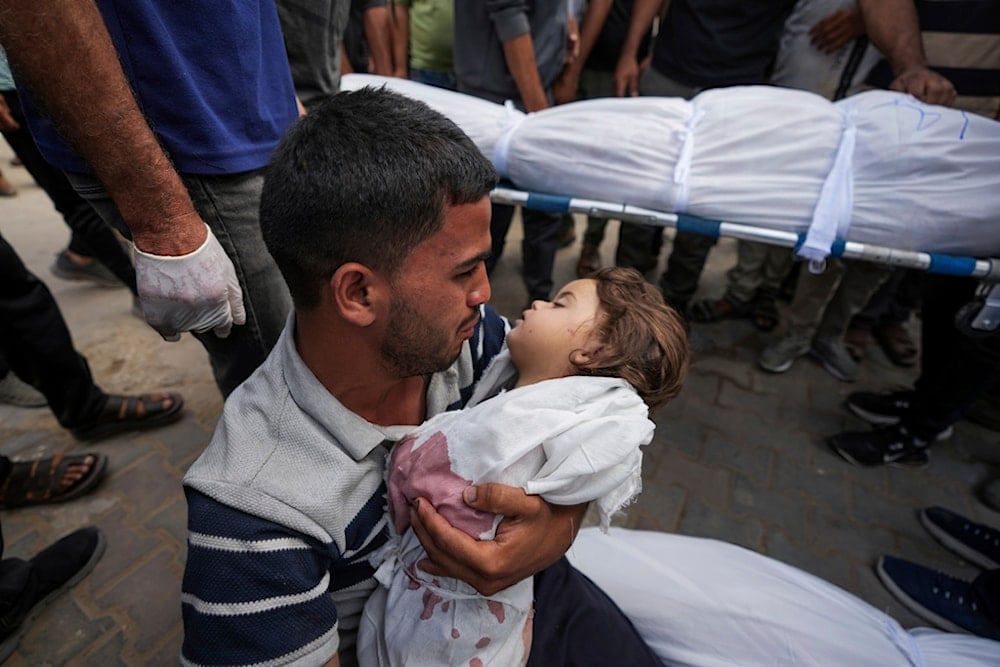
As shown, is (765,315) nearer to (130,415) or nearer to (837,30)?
(837,30)

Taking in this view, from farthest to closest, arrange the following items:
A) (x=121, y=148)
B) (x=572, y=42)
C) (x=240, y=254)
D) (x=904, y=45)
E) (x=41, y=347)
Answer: (x=572, y=42)
(x=904, y=45)
(x=41, y=347)
(x=240, y=254)
(x=121, y=148)

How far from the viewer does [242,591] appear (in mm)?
863

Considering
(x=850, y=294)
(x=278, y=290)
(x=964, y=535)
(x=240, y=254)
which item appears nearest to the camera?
(x=240, y=254)

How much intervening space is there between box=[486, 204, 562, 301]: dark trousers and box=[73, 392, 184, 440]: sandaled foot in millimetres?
2056

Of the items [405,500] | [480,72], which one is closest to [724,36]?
[480,72]

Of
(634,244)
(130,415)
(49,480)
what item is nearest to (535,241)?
(634,244)

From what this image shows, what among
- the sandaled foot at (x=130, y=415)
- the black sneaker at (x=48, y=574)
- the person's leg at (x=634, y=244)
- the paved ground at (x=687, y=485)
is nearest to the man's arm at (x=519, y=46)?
the person's leg at (x=634, y=244)

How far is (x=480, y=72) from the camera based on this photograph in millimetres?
3150

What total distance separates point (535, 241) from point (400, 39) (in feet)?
6.55

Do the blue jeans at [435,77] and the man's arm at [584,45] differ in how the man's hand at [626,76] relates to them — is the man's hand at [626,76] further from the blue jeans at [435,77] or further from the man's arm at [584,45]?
the blue jeans at [435,77]

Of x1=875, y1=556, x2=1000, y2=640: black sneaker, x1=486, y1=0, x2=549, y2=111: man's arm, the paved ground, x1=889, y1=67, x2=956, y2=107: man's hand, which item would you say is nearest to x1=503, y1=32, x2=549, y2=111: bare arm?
x1=486, y1=0, x2=549, y2=111: man's arm

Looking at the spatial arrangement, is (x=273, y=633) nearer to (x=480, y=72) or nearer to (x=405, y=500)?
(x=405, y=500)

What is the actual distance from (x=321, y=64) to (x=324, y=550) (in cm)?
190

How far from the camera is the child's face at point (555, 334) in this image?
131cm
